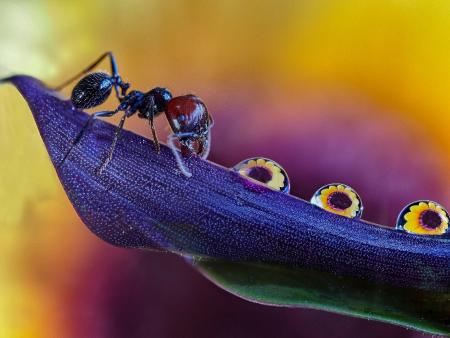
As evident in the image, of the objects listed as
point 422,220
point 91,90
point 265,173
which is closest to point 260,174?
point 265,173

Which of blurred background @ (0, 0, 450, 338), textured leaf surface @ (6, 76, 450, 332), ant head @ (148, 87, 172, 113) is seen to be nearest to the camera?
textured leaf surface @ (6, 76, 450, 332)

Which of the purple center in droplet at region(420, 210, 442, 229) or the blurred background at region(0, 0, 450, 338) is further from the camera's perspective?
the blurred background at region(0, 0, 450, 338)

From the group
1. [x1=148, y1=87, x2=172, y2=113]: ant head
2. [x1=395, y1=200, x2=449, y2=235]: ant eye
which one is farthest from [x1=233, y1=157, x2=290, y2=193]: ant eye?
[x1=148, y1=87, x2=172, y2=113]: ant head

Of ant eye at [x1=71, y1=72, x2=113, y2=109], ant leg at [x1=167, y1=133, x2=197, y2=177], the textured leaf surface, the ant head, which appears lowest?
the textured leaf surface

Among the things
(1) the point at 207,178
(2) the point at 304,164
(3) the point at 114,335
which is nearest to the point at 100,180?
(1) the point at 207,178

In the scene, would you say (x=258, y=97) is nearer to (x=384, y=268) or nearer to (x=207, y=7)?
(x=207, y=7)

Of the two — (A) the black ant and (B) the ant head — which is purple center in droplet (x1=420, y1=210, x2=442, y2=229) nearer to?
(A) the black ant
